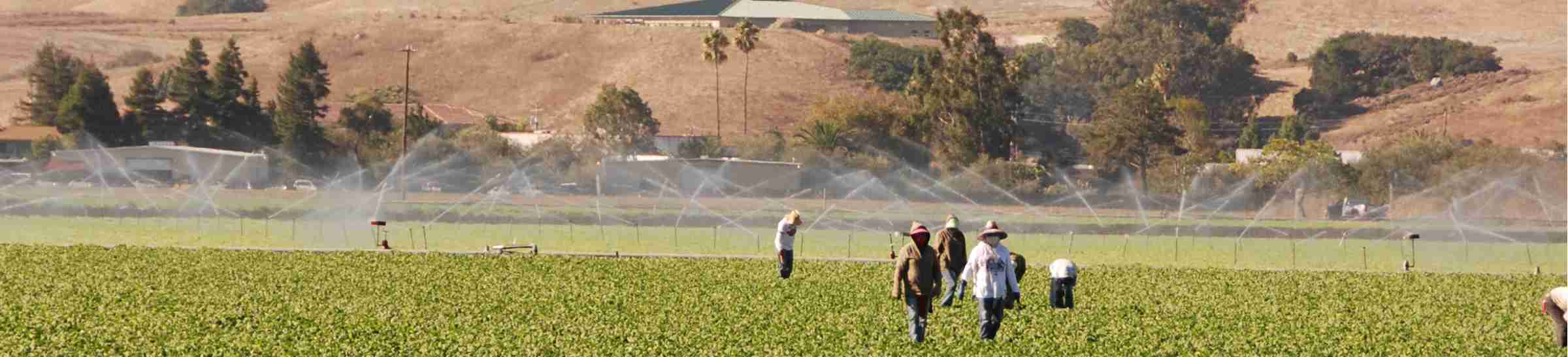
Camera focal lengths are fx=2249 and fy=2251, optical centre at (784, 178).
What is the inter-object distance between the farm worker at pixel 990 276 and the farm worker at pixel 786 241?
12.6m

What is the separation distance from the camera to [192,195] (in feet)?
313

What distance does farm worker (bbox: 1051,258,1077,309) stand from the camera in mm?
35344

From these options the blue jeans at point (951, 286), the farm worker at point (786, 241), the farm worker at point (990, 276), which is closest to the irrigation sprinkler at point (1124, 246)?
the farm worker at point (786, 241)

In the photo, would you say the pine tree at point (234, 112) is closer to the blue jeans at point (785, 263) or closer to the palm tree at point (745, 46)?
the palm tree at point (745, 46)

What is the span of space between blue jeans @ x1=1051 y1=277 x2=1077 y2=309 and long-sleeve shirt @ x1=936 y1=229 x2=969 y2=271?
108 inches

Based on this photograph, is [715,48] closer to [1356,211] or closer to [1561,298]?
[1356,211]

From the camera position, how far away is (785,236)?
140ft

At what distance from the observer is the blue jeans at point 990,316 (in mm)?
28469

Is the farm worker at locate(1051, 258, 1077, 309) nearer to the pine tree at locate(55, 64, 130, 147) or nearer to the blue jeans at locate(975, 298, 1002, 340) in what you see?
the blue jeans at locate(975, 298, 1002, 340)

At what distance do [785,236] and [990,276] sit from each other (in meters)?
14.4

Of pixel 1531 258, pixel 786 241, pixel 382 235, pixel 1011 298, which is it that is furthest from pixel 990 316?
pixel 1531 258

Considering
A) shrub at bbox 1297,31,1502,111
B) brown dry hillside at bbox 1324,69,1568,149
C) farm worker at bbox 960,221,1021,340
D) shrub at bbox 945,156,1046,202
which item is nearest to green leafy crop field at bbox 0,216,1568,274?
farm worker at bbox 960,221,1021,340

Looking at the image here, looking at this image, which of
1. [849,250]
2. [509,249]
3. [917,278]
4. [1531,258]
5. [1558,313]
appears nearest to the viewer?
[1558,313]

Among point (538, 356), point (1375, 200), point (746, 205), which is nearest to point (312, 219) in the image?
point (746, 205)
